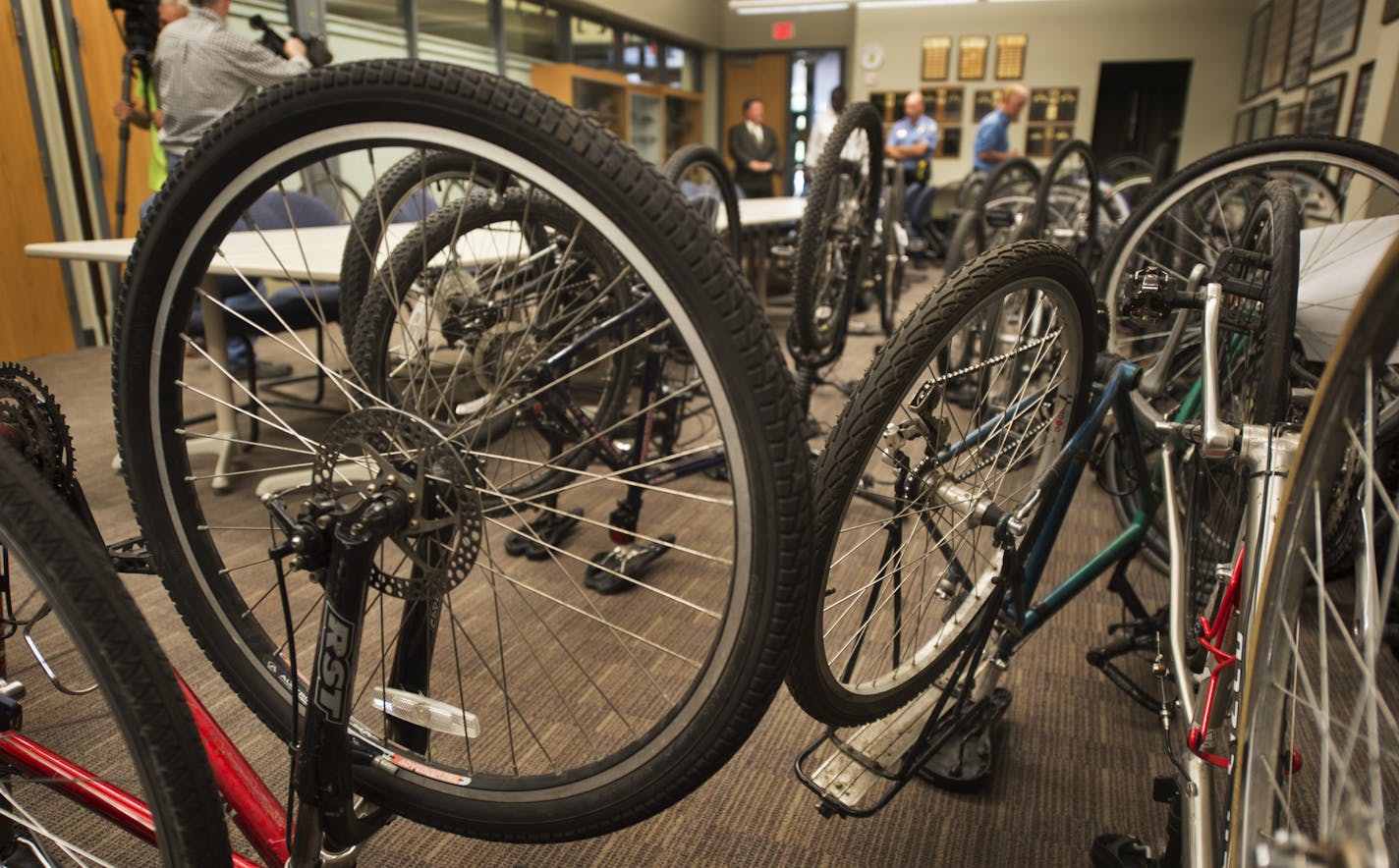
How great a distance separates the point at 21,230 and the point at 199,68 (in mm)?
1396

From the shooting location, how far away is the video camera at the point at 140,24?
10.4 feet

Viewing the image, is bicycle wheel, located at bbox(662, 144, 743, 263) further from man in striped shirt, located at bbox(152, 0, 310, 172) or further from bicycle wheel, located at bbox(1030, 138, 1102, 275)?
man in striped shirt, located at bbox(152, 0, 310, 172)

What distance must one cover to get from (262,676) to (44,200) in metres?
3.90

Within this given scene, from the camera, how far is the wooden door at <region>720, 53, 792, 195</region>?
32.7 ft

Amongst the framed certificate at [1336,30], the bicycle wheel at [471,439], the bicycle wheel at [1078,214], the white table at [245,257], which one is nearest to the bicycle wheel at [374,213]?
the white table at [245,257]

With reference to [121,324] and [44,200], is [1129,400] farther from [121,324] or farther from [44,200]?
[44,200]

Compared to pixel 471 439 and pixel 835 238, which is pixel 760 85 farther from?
pixel 471 439

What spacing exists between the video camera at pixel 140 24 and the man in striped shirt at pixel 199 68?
1.02 ft

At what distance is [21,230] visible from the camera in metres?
3.59

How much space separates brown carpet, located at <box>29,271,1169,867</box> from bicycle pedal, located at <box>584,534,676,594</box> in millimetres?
495

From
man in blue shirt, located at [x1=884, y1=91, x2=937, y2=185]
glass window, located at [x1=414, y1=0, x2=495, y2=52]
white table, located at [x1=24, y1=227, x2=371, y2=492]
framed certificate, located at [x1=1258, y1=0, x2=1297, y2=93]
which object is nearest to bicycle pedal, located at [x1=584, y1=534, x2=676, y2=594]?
white table, located at [x1=24, y1=227, x2=371, y2=492]

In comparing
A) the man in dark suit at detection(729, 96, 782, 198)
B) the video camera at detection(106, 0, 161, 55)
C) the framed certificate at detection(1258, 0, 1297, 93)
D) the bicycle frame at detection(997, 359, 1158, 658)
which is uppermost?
the framed certificate at detection(1258, 0, 1297, 93)

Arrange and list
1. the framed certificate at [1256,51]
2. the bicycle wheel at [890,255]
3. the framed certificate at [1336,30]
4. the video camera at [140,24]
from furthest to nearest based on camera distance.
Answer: the framed certificate at [1256,51], the framed certificate at [1336,30], the bicycle wheel at [890,255], the video camera at [140,24]

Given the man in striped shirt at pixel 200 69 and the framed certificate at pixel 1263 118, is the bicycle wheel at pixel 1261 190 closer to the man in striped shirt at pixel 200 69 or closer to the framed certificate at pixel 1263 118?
the man in striped shirt at pixel 200 69
